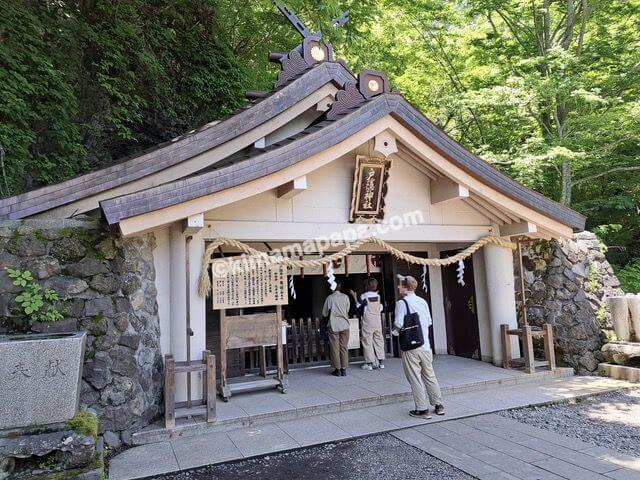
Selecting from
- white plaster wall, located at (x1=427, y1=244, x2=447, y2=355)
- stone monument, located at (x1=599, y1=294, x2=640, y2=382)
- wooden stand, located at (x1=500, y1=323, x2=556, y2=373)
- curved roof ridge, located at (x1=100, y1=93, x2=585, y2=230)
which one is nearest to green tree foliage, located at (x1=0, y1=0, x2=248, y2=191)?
curved roof ridge, located at (x1=100, y1=93, x2=585, y2=230)

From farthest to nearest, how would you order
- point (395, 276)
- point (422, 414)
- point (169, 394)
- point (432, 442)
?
1. point (395, 276)
2. point (422, 414)
3. point (169, 394)
4. point (432, 442)

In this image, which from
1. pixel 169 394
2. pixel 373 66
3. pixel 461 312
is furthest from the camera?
pixel 373 66

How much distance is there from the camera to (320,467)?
462cm

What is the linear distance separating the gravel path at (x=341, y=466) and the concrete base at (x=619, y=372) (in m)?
5.69

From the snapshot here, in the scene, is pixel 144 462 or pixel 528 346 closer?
pixel 144 462

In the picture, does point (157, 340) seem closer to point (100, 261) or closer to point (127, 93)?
point (100, 261)

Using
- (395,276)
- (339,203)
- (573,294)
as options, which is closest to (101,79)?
(339,203)

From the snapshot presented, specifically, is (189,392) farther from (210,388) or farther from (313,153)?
(313,153)

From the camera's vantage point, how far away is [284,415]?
607 cm

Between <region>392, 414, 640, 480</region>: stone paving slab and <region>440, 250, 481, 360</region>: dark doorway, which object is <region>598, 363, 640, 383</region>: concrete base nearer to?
<region>440, 250, 481, 360</region>: dark doorway

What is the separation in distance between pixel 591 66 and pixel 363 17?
24.2 ft

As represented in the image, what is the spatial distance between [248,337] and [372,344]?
10.6 ft

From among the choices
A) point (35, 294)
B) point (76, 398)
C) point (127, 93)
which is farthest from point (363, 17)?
point (76, 398)

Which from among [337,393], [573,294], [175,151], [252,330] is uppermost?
[175,151]
